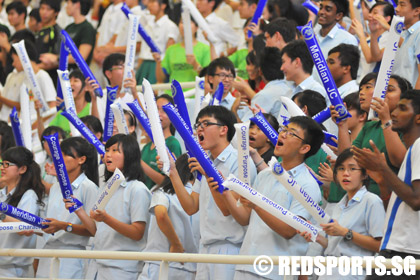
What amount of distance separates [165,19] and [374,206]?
20.7 feet

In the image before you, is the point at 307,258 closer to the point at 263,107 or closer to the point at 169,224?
the point at 169,224

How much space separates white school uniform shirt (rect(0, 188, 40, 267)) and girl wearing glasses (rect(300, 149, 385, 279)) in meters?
2.75

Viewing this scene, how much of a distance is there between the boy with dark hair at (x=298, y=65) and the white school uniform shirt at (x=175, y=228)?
1395 millimetres

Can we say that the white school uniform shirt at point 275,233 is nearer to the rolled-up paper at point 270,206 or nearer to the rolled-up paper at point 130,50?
the rolled-up paper at point 270,206

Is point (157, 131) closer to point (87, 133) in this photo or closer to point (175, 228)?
point (175, 228)

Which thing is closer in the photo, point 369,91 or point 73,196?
point 369,91

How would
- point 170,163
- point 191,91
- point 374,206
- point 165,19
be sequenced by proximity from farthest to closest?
point 165,19 → point 191,91 → point 170,163 → point 374,206

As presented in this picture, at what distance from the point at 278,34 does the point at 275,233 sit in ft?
10.4

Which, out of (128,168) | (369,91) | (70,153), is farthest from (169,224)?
(369,91)

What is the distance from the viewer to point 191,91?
348 inches

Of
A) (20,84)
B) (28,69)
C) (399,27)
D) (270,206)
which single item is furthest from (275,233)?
(20,84)

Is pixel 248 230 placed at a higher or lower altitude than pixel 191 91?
higher

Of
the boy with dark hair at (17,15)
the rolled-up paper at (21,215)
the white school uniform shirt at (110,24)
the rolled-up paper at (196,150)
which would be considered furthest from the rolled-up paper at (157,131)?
the boy with dark hair at (17,15)

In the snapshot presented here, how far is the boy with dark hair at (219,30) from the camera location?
10430 millimetres
